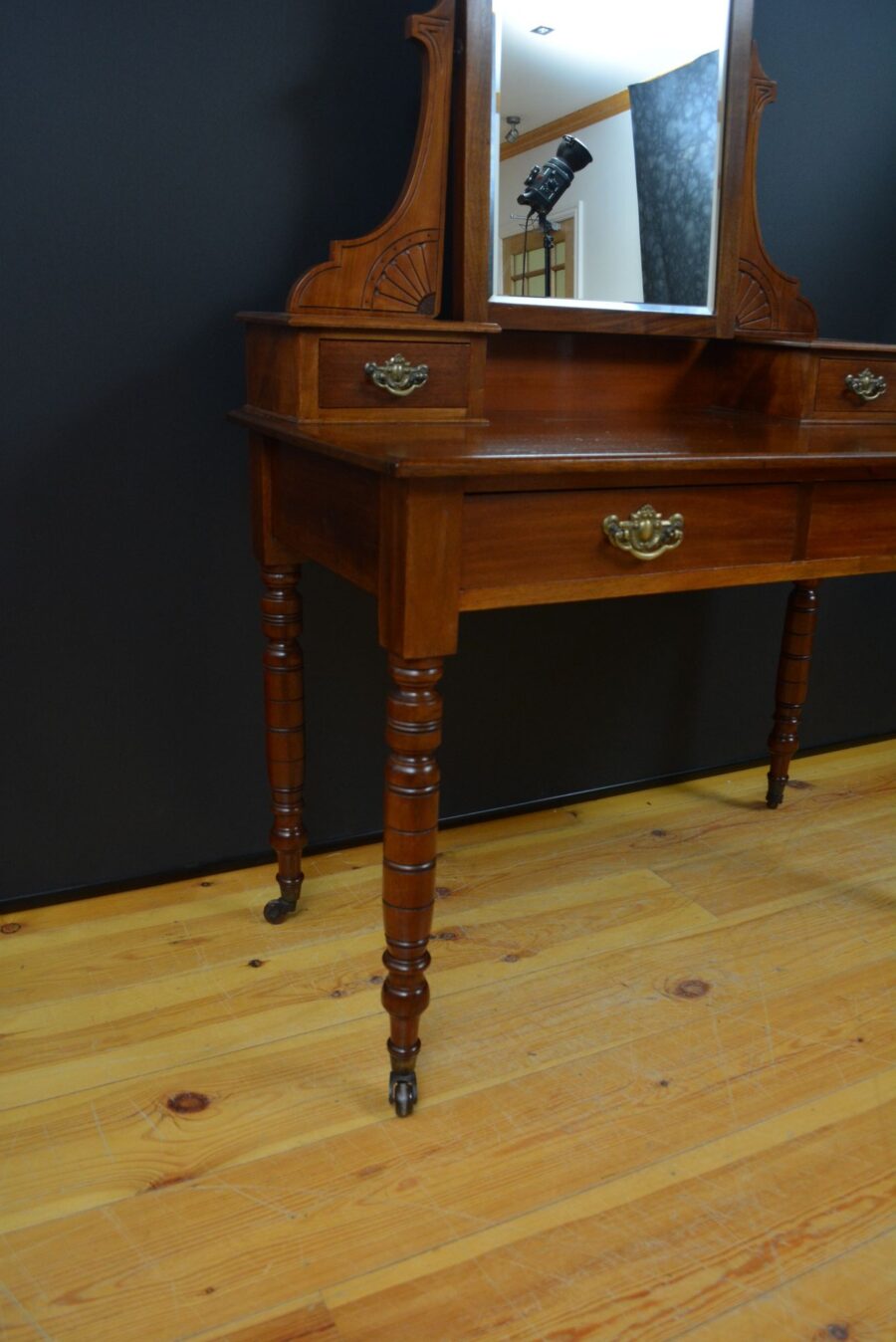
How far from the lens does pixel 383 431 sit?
153 cm

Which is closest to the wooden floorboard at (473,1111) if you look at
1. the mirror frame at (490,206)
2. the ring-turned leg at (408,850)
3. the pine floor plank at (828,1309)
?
the pine floor plank at (828,1309)

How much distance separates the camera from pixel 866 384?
1869 millimetres

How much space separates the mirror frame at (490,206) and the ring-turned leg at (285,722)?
528mm

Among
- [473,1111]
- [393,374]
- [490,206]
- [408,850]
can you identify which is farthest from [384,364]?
[473,1111]

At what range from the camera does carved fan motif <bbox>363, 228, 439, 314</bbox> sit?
1696mm

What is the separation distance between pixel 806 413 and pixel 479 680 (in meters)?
0.78

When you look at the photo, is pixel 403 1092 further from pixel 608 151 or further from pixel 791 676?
pixel 608 151

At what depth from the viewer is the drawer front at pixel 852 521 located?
1.54m

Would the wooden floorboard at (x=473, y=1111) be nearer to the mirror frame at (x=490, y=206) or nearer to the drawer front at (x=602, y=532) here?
the drawer front at (x=602, y=532)

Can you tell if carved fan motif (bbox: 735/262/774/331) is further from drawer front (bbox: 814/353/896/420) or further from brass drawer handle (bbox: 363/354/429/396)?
brass drawer handle (bbox: 363/354/429/396)

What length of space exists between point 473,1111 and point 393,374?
3.31ft

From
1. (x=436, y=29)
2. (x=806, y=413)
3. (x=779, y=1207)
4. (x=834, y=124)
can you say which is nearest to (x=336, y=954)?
(x=779, y=1207)

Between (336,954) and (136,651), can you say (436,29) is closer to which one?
(136,651)

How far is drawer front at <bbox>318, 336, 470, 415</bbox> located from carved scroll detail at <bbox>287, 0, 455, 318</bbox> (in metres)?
0.12
